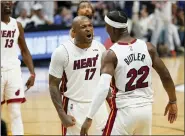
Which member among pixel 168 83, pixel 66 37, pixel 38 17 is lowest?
pixel 66 37

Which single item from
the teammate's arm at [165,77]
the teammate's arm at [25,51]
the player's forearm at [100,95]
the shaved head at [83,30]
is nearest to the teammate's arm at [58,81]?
the shaved head at [83,30]

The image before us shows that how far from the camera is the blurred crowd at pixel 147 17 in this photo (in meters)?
19.5

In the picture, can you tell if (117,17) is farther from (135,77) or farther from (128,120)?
(128,120)

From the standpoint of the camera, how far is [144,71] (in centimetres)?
611

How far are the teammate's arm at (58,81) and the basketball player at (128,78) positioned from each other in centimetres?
79

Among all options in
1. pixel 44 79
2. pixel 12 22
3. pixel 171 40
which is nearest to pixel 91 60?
pixel 12 22

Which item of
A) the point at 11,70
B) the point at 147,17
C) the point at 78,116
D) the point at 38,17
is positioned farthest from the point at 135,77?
the point at 147,17

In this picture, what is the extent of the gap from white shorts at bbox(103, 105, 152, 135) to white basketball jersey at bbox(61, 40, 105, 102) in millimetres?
1027

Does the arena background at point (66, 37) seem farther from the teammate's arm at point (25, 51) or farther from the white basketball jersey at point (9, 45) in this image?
the white basketball jersey at point (9, 45)

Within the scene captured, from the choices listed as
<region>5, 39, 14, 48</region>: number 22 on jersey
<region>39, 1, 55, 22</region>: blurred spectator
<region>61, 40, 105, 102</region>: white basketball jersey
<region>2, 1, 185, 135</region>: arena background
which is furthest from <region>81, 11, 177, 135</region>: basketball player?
<region>39, 1, 55, 22</region>: blurred spectator

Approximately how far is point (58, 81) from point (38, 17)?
11.9 meters

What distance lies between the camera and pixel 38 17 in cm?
1853

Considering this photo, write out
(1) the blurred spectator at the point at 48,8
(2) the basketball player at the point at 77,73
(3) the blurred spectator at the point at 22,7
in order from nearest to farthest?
(2) the basketball player at the point at 77,73, (3) the blurred spectator at the point at 22,7, (1) the blurred spectator at the point at 48,8

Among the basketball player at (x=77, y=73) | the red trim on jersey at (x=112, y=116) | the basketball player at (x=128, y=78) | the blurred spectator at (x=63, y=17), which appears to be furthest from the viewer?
the blurred spectator at (x=63, y=17)
